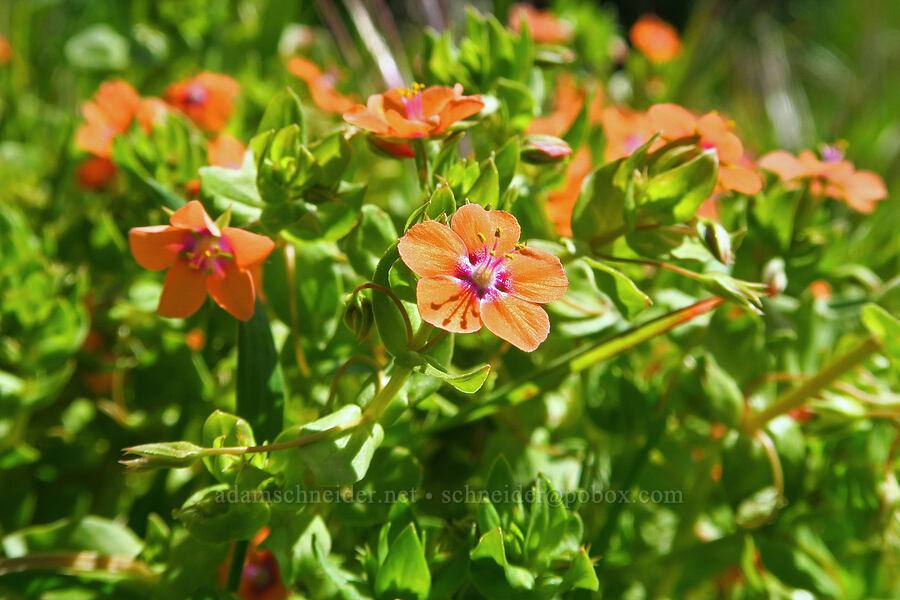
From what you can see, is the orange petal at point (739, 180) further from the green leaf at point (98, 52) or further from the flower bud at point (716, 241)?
the green leaf at point (98, 52)

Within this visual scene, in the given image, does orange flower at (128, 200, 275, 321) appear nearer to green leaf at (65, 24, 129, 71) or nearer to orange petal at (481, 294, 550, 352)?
orange petal at (481, 294, 550, 352)

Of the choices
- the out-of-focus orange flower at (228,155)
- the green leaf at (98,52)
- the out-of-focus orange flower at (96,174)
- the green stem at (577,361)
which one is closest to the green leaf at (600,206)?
the green stem at (577,361)

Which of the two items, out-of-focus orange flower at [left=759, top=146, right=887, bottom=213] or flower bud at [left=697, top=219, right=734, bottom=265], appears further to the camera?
out-of-focus orange flower at [left=759, top=146, right=887, bottom=213]

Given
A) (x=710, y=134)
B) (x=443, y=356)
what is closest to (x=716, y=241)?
(x=710, y=134)

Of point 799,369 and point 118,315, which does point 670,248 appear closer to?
point 799,369

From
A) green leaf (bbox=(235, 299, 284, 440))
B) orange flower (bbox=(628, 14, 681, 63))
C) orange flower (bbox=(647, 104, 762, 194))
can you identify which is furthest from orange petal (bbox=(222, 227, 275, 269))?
orange flower (bbox=(628, 14, 681, 63))
